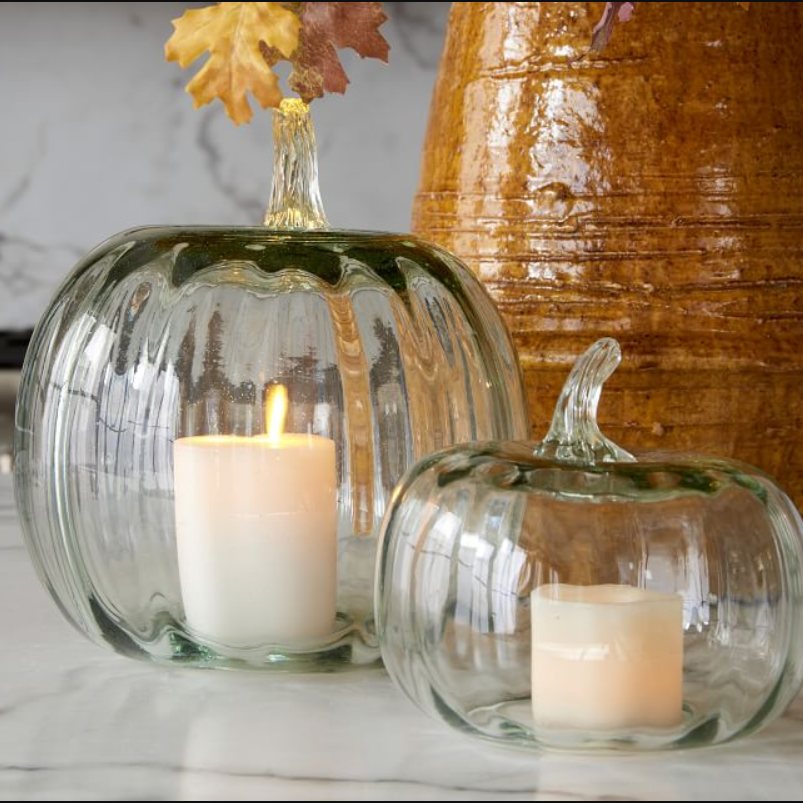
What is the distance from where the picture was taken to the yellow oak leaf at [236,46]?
50 centimetres

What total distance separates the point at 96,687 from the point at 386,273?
17 cm

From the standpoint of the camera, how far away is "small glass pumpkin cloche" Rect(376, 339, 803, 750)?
1.37 feet

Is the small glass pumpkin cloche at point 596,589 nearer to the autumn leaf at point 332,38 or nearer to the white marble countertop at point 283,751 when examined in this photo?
the white marble countertop at point 283,751

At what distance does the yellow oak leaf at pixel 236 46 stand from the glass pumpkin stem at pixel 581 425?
147 millimetres

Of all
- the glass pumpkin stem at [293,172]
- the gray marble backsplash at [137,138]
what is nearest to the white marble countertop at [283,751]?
the glass pumpkin stem at [293,172]

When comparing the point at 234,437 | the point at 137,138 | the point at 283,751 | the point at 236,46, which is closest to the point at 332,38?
the point at 236,46

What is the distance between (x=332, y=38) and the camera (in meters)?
0.53

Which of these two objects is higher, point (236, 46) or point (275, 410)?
point (236, 46)

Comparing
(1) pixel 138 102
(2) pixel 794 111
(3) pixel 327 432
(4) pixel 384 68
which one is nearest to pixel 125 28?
(1) pixel 138 102

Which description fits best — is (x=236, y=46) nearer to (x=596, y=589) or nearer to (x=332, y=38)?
(x=332, y=38)

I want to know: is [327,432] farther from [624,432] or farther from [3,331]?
[3,331]

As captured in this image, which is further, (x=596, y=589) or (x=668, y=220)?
(x=668, y=220)

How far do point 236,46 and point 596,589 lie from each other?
23 cm

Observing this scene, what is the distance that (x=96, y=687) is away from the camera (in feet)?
1.62
